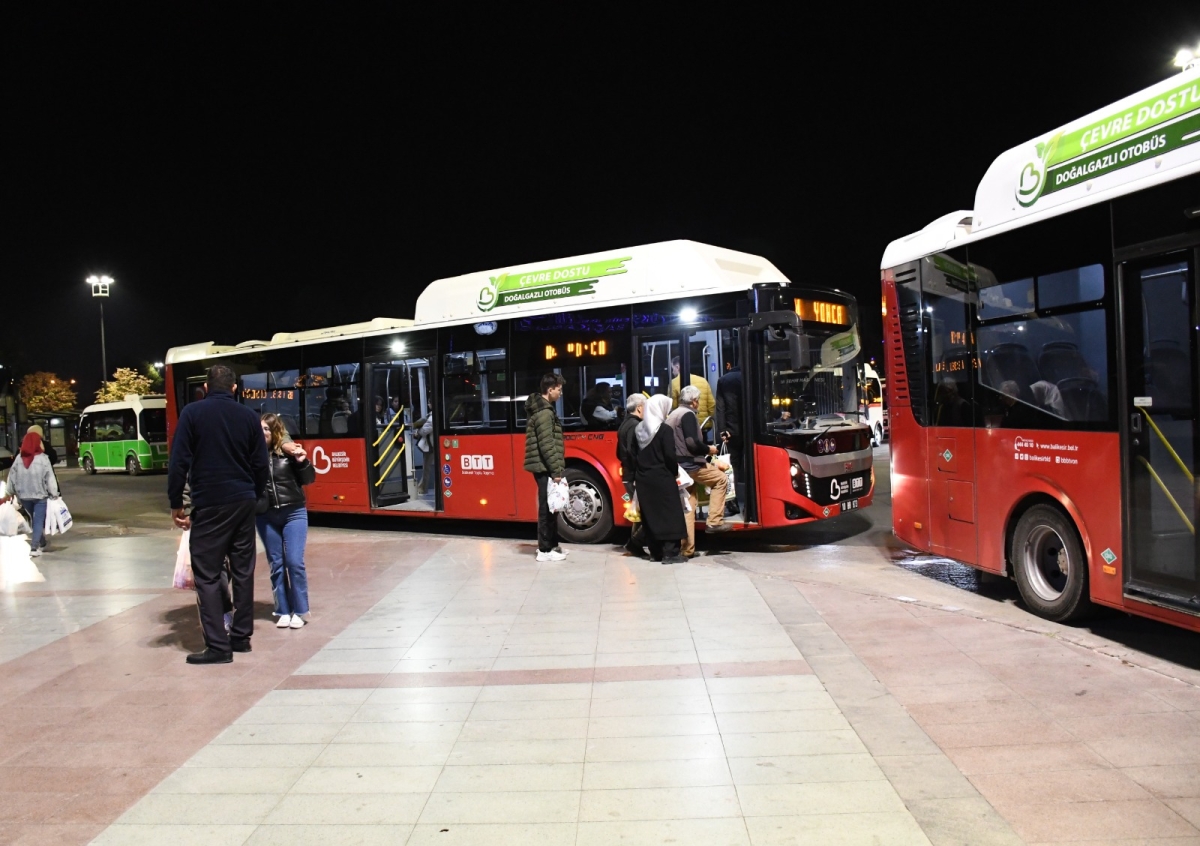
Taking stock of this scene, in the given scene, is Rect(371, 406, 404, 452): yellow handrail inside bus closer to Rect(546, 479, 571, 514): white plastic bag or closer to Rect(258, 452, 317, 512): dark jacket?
Rect(546, 479, 571, 514): white plastic bag

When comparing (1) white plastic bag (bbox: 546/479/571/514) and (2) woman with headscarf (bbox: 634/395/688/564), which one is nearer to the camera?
(2) woman with headscarf (bbox: 634/395/688/564)

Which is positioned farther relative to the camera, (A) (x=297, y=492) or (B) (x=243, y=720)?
(A) (x=297, y=492)

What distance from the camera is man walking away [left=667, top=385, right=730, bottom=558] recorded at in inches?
371

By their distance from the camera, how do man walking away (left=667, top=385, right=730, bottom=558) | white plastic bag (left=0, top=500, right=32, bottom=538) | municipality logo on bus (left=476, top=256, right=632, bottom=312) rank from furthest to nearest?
1. municipality logo on bus (left=476, top=256, right=632, bottom=312)
2. white plastic bag (left=0, top=500, right=32, bottom=538)
3. man walking away (left=667, top=385, right=730, bottom=558)

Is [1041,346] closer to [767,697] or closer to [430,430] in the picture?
[767,697]

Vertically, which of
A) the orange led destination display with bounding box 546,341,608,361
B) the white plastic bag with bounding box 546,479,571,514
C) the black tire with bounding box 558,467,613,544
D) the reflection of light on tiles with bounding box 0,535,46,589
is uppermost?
the orange led destination display with bounding box 546,341,608,361

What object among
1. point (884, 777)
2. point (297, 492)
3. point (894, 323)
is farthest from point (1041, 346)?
point (297, 492)

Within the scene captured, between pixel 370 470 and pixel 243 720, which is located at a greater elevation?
pixel 370 470

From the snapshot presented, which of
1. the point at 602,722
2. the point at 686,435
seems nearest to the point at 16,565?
the point at 686,435

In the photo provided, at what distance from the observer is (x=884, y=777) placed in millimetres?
4082

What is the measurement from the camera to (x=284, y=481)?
270 inches

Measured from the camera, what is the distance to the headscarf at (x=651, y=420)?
9297 millimetres

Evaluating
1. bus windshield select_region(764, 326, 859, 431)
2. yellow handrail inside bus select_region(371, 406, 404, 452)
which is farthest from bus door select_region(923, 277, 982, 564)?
yellow handrail inside bus select_region(371, 406, 404, 452)

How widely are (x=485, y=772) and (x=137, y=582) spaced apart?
6.71 meters
